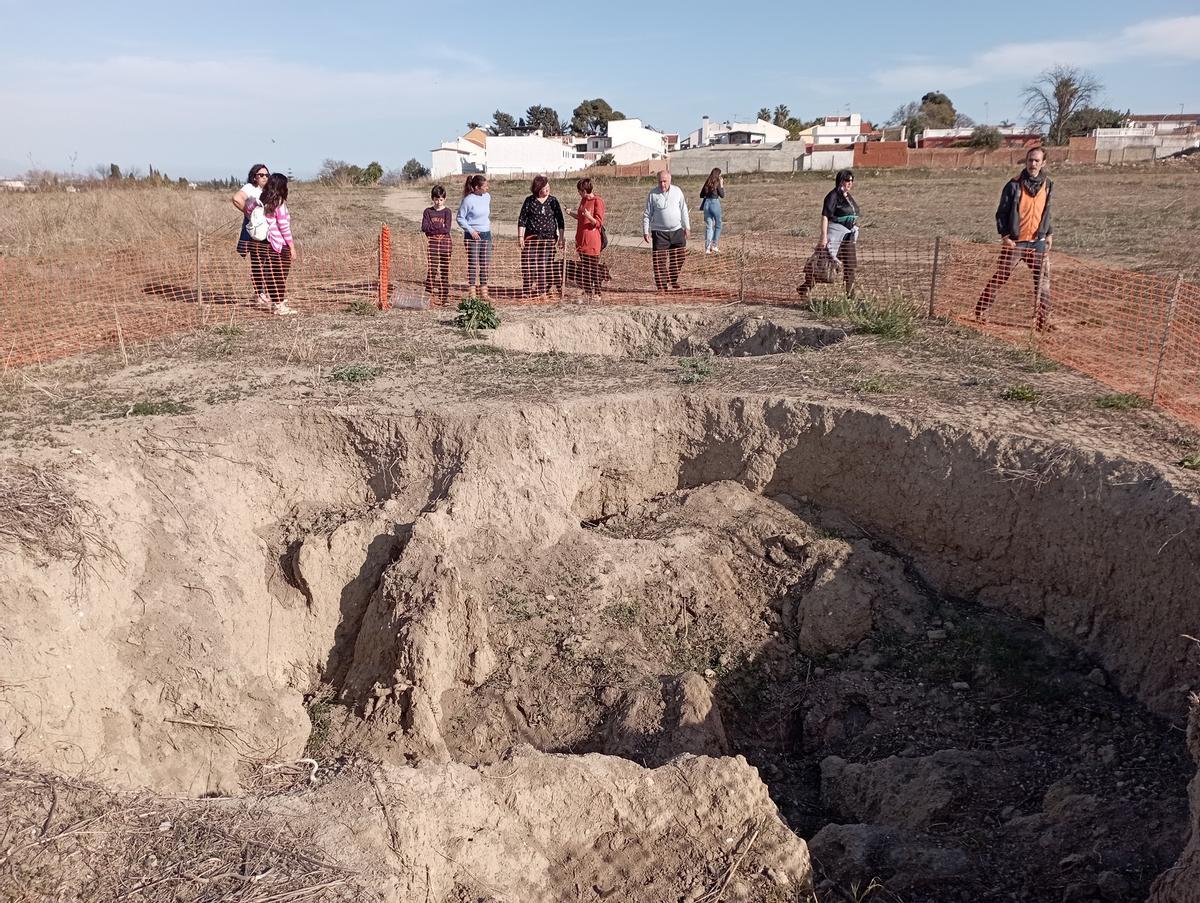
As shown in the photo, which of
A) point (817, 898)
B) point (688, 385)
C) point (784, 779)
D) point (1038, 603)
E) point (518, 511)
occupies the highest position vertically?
point (688, 385)

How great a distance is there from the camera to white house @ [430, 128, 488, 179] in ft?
201

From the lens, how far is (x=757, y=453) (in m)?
7.70

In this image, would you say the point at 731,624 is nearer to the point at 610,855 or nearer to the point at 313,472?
the point at 610,855

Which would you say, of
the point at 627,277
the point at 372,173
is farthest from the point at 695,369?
the point at 372,173

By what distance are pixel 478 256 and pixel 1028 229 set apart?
20.5 ft

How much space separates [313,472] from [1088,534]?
5.46m

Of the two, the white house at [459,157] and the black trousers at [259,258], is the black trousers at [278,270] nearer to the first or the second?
the black trousers at [259,258]

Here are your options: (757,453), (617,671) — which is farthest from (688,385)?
(617,671)

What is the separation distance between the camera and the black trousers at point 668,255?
12594mm

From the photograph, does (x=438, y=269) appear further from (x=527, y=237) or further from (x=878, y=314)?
(x=878, y=314)

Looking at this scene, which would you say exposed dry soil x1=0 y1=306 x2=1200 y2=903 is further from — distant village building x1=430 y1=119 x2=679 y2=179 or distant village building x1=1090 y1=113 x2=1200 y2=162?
distant village building x1=430 y1=119 x2=679 y2=179

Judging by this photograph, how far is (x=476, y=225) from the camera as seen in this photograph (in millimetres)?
11891

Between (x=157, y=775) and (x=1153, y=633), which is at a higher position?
(x=1153, y=633)

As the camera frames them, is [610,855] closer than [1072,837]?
Yes
